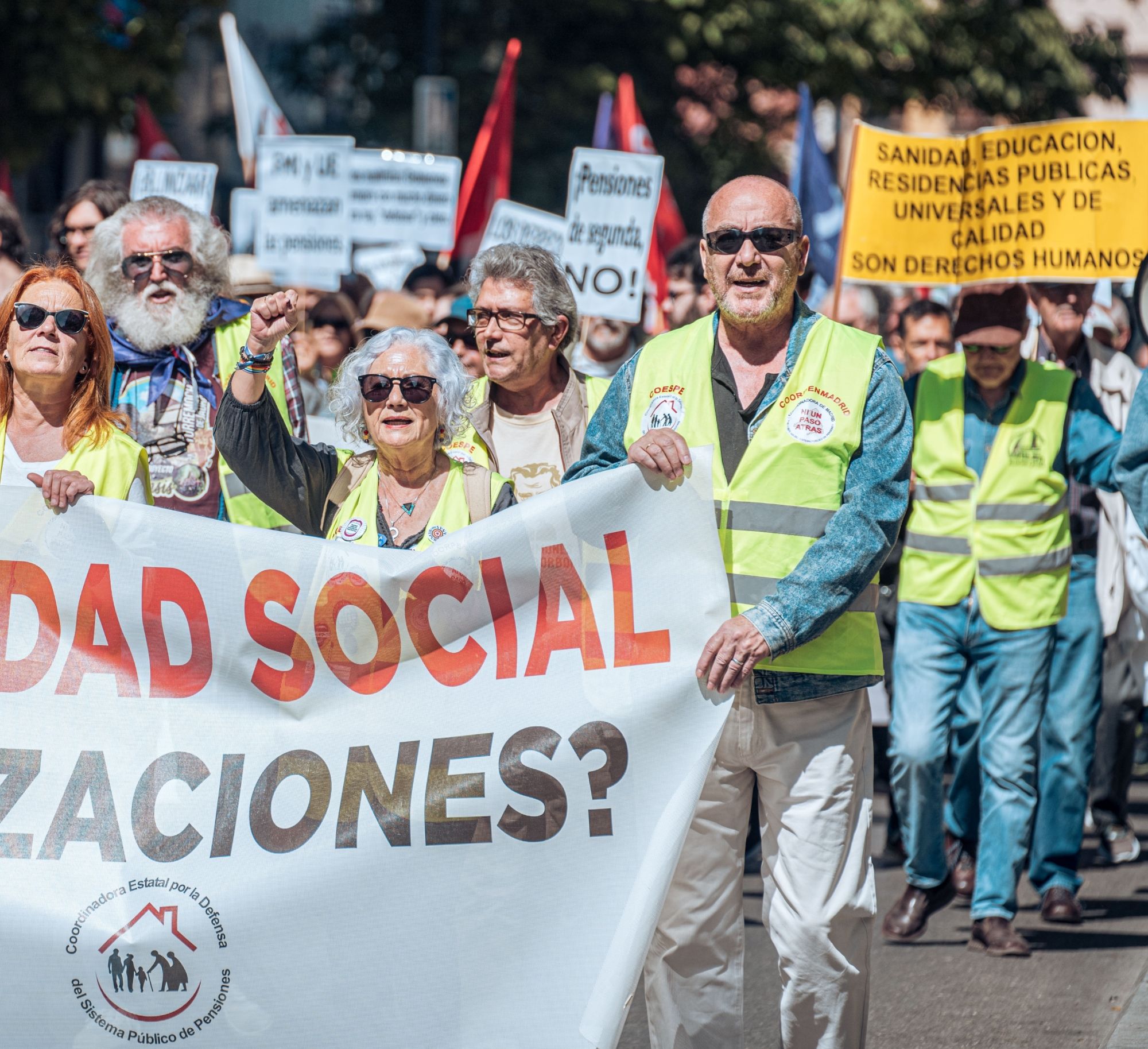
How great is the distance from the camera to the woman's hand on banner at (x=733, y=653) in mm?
4227

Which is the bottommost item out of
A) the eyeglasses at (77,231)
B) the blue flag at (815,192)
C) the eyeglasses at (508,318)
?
the eyeglasses at (508,318)

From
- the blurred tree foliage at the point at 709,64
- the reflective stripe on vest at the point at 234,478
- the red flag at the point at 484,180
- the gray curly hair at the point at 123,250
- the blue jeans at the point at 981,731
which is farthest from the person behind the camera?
the blurred tree foliage at the point at 709,64

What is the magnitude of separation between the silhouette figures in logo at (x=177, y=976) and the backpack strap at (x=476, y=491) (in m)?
1.19

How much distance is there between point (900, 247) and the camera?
8.09m

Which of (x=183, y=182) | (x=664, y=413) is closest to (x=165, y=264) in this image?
(x=664, y=413)

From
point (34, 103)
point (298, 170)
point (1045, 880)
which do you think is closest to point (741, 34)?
point (34, 103)

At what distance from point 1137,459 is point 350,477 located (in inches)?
73.8

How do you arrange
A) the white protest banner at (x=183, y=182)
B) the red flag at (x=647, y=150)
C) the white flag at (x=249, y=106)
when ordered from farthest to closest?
the red flag at (x=647, y=150), the white flag at (x=249, y=106), the white protest banner at (x=183, y=182)

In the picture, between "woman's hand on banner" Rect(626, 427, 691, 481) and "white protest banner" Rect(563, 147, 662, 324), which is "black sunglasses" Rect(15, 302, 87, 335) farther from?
"white protest banner" Rect(563, 147, 662, 324)

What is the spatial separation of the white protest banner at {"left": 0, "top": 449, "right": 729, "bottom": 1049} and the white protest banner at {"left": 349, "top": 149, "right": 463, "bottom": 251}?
7.23 meters

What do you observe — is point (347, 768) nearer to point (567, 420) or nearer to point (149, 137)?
point (567, 420)

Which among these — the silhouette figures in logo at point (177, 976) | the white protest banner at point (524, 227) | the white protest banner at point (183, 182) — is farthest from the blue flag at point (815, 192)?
the silhouette figures in logo at point (177, 976)

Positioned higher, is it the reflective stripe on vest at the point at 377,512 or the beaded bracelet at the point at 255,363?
the beaded bracelet at the point at 255,363

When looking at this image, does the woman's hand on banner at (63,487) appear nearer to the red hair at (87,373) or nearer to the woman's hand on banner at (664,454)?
the red hair at (87,373)
